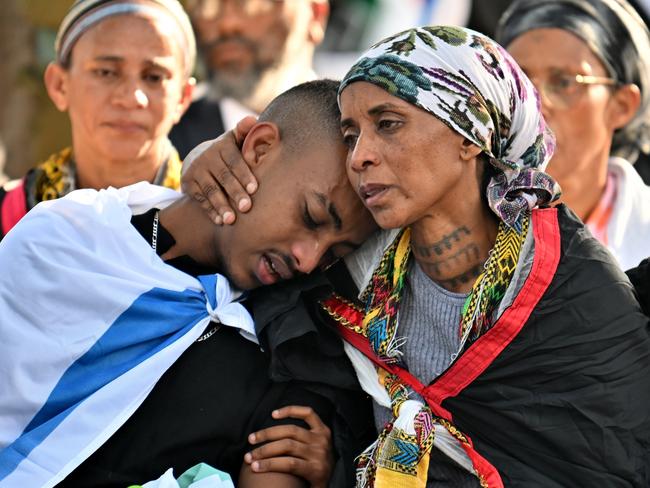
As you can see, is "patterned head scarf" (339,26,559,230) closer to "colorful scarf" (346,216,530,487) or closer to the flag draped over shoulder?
"colorful scarf" (346,216,530,487)

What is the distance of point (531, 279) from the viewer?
3383mm

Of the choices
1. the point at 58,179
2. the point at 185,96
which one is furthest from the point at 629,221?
the point at 58,179

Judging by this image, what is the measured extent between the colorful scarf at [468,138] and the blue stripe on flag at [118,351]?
64cm

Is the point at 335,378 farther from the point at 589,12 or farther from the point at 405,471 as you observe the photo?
the point at 589,12

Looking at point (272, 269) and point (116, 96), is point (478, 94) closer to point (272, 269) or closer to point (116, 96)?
point (272, 269)

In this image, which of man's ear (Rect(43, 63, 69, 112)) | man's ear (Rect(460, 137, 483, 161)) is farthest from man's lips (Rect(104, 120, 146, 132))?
man's ear (Rect(460, 137, 483, 161))

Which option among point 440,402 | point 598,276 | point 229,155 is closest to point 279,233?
point 229,155

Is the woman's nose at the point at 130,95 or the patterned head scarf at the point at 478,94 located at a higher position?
the patterned head scarf at the point at 478,94


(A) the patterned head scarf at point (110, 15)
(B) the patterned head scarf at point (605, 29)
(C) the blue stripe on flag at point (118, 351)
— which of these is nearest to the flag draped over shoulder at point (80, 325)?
(C) the blue stripe on flag at point (118, 351)

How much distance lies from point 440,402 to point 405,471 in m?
0.24

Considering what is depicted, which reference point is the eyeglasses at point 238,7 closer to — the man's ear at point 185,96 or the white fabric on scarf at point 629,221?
the man's ear at point 185,96

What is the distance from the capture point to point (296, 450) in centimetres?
362

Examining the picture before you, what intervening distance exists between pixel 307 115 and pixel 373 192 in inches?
22.2

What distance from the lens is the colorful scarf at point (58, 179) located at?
208 inches
